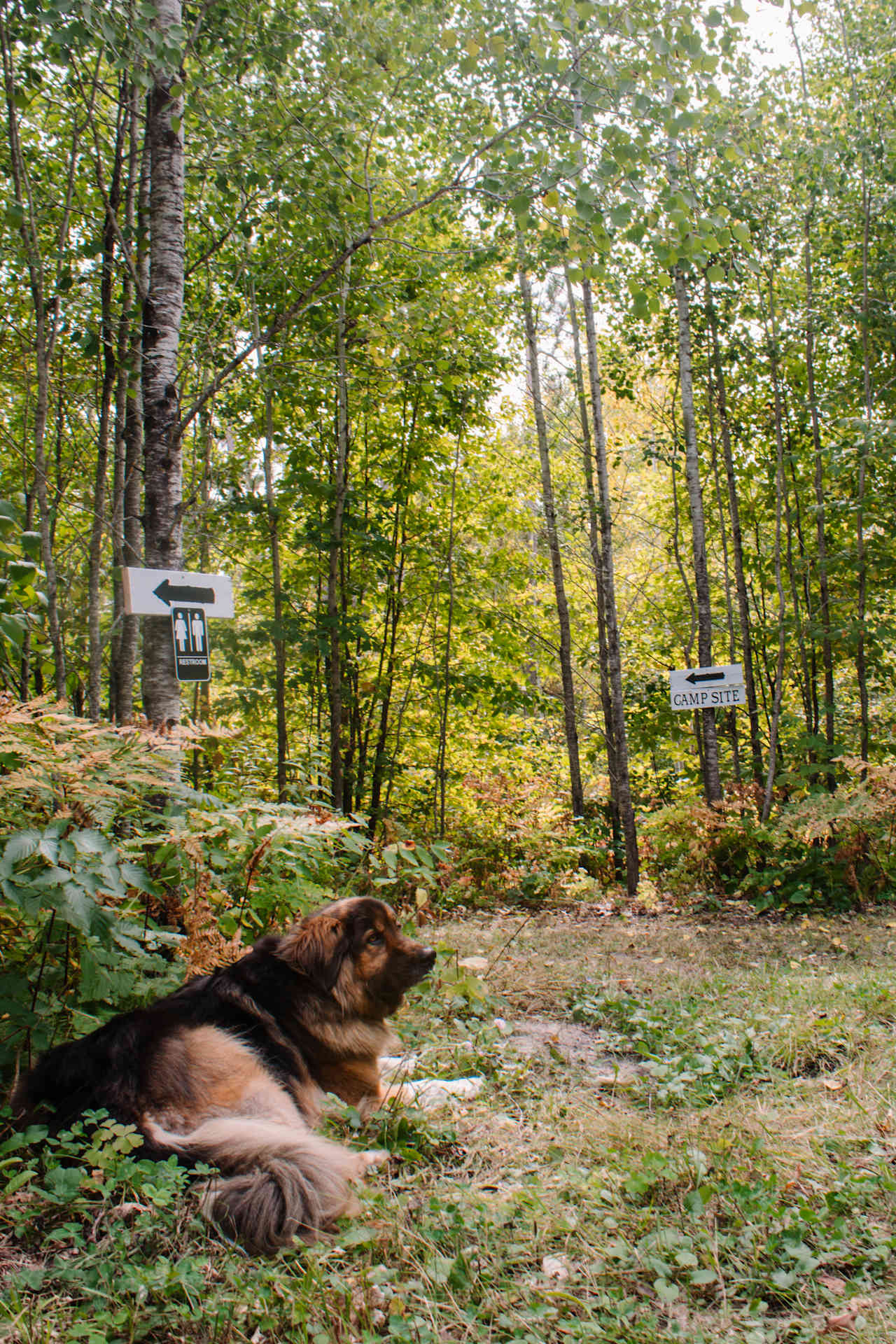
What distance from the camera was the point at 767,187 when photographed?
8266 mm

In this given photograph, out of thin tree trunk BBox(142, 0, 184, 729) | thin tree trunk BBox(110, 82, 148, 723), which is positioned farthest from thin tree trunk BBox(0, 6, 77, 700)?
thin tree trunk BBox(142, 0, 184, 729)

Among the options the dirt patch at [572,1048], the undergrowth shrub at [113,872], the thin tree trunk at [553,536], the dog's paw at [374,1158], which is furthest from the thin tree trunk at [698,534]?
the dog's paw at [374,1158]

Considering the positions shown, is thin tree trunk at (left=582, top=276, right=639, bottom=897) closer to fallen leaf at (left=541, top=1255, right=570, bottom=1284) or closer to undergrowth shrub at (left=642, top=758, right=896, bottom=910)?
undergrowth shrub at (left=642, top=758, right=896, bottom=910)

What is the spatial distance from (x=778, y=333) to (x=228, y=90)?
639cm

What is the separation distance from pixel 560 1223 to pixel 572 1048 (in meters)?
1.71

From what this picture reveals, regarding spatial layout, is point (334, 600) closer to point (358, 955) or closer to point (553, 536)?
point (553, 536)

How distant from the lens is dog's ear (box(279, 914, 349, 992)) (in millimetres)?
2945

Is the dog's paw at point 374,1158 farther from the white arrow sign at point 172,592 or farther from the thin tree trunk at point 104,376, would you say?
the thin tree trunk at point 104,376

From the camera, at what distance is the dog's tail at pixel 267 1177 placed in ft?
6.77

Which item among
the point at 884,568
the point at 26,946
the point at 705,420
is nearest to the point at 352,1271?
the point at 26,946

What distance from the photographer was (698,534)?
846 cm

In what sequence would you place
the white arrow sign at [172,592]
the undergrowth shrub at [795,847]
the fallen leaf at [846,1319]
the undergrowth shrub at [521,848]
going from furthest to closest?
the undergrowth shrub at [521,848] < the undergrowth shrub at [795,847] < the white arrow sign at [172,592] < the fallen leaf at [846,1319]

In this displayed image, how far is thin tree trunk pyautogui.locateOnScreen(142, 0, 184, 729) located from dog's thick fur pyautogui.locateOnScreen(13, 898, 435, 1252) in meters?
1.64

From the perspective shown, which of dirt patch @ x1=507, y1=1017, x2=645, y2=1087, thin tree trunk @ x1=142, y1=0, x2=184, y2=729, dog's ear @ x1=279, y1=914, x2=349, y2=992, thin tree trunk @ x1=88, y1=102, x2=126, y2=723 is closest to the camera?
dog's ear @ x1=279, y1=914, x2=349, y2=992
